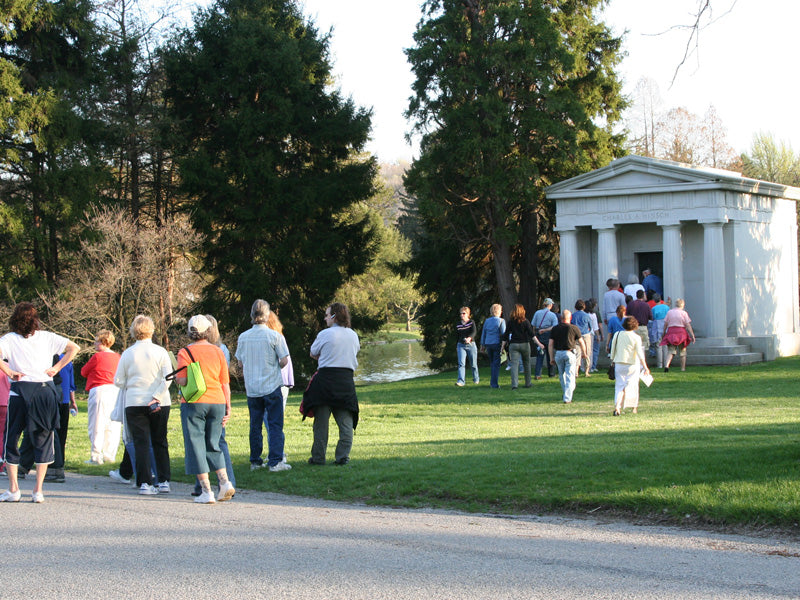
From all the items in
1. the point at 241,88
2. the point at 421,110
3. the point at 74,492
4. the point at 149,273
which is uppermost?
the point at 241,88

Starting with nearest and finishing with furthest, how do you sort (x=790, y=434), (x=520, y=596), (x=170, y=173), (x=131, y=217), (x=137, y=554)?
(x=520, y=596), (x=137, y=554), (x=790, y=434), (x=131, y=217), (x=170, y=173)

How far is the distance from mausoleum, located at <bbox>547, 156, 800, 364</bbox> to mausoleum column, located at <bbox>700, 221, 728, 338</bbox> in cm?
3

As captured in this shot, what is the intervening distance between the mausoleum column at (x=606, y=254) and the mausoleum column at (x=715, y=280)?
102 inches

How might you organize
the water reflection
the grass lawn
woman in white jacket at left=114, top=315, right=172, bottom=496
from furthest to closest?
1. the water reflection
2. woman in white jacket at left=114, top=315, right=172, bottom=496
3. the grass lawn

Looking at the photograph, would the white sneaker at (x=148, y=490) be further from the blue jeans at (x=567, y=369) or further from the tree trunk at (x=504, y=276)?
the tree trunk at (x=504, y=276)

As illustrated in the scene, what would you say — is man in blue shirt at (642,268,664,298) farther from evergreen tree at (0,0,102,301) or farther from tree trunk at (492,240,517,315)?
evergreen tree at (0,0,102,301)

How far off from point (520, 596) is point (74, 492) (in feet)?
20.3

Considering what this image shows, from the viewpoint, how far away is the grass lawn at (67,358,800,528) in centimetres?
811

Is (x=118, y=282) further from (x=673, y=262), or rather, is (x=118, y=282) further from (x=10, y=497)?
(x=10, y=497)

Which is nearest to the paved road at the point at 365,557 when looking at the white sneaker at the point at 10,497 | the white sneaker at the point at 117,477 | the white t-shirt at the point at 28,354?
the white sneaker at the point at 10,497

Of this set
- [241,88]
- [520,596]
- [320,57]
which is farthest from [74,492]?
[320,57]

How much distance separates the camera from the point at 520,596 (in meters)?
5.27

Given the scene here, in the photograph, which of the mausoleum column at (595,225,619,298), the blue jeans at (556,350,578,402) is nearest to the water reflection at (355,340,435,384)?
the mausoleum column at (595,225,619,298)

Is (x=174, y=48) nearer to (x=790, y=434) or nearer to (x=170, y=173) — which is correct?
(x=170, y=173)
